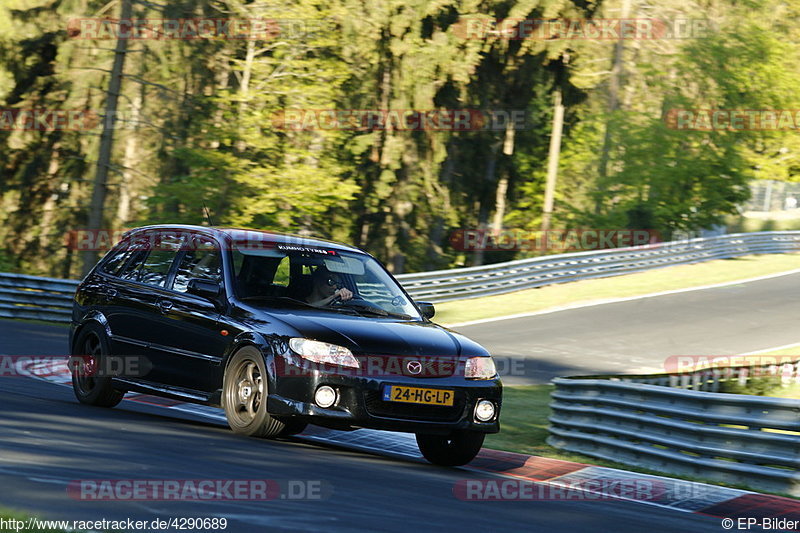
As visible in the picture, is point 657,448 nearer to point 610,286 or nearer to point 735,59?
point 610,286

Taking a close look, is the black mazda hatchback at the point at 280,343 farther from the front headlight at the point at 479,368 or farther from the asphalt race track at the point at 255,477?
the asphalt race track at the point at 255,477

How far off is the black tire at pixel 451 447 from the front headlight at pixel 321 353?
3.80 ft

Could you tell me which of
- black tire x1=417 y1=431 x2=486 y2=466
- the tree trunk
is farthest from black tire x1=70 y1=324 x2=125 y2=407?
the tree trunk

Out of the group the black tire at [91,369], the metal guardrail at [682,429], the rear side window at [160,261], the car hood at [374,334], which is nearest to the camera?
the car hood at [374,334]

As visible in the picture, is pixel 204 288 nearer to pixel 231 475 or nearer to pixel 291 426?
pixel 291 426

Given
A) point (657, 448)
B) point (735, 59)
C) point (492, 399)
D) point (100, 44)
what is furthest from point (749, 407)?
point (735, 59)

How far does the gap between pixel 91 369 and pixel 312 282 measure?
2.66 m

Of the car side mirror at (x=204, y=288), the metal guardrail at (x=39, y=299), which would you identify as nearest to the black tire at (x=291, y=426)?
the car side mirror at (x=204, y=288)

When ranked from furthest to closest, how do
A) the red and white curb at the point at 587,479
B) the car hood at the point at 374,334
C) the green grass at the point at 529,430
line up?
1. the green grass at the point at 529,430
2. the car hood at the point at 374,334
3. the red and white curb at the point at 587,479

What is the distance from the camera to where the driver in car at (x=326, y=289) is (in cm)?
965

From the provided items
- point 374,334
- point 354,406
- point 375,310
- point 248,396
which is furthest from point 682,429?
point 248,396

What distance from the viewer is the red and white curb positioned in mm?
8195

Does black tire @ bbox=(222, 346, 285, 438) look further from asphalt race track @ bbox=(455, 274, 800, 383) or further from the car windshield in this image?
asphalt race track @ bbox=(455, 274, 800, 383)

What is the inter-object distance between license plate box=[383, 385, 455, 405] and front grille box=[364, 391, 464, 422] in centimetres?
3
